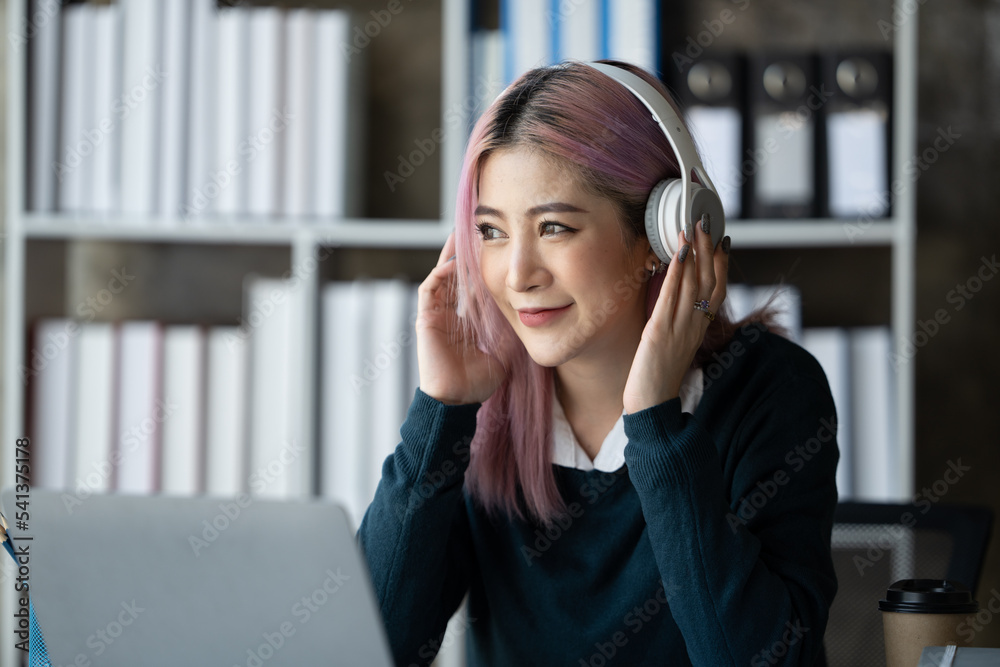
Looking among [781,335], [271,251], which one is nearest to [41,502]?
[781,335]

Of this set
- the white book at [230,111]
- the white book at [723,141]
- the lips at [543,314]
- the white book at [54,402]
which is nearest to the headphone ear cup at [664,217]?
the lips at [543,314]

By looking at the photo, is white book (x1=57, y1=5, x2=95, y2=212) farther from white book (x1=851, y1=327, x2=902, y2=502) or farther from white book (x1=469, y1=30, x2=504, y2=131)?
white book (x1=851, y1=327, x2=902, y2=502)

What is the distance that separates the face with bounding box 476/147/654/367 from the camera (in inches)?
43.1

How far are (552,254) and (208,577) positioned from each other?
1.91 ft

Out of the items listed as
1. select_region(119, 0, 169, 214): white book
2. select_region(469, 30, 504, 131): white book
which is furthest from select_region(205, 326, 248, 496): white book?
select_region(469, 30, 504, 131): white book

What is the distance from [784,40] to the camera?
2.07 meters

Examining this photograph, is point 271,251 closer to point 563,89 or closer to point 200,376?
point 200,376

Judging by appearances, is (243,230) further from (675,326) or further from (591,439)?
(675,326)

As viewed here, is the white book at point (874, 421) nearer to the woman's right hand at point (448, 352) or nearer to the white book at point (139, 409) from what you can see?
the woman's right hand at point (448, 352)

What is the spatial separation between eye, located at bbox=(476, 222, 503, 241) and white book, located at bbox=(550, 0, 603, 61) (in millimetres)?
788

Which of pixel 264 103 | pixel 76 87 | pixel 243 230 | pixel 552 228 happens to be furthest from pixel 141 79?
pixel 552 228

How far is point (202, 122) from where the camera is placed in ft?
6.13

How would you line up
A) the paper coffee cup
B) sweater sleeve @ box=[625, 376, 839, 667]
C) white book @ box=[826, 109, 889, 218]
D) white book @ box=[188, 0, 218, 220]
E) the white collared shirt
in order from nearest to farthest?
the paper coffee cup, sweater sleeve @ box=[625, 376, 839, 667], the white collared shirt, white book @ box=[826, 109, 889, 218], white book @ box=[188, 0, 218, 220]

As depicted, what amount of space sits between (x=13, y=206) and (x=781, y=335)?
4.91 ft
